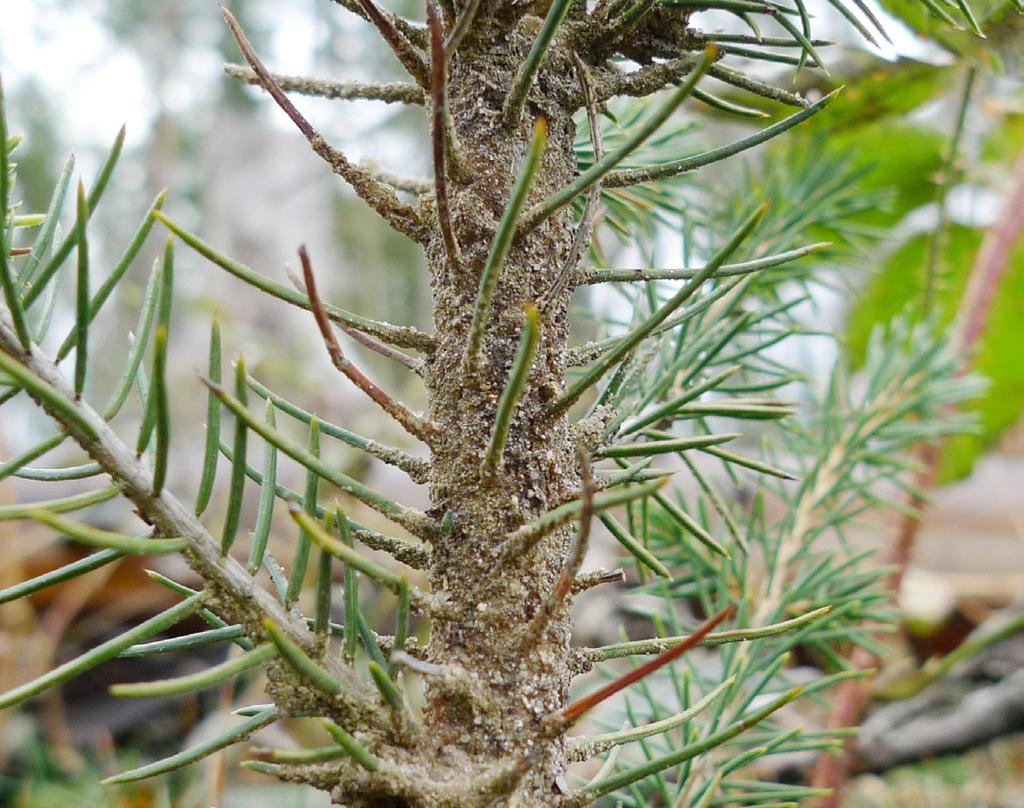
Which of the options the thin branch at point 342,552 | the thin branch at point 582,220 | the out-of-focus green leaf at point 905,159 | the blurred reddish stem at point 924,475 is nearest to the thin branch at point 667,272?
the thin branch at point 582,220

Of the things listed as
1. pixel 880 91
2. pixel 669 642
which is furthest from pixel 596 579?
pixel 880 91

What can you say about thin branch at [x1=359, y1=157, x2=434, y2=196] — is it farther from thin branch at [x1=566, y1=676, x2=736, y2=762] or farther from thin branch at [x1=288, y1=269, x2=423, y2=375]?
thin branch at [x1=566, y1=676, x2=736, y2=762]

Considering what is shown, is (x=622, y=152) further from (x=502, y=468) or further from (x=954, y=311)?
(x=954, y=311)

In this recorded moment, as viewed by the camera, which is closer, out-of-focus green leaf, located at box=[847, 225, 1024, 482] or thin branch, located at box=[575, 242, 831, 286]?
thin branch, located at box=[575, 242, 831, 286]

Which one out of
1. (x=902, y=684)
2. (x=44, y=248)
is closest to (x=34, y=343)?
(x=44, y=248)

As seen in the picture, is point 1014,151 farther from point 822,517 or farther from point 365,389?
point 365,389

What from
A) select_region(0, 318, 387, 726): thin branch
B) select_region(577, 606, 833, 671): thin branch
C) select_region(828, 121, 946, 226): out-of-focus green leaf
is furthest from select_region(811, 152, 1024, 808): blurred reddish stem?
select_region(0, 318, 387, 726): thin branch

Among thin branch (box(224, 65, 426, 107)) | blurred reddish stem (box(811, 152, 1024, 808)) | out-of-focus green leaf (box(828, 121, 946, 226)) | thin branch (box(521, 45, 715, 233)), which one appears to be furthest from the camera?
out-of-focus green leaf (box(828, 121, 946, 226))

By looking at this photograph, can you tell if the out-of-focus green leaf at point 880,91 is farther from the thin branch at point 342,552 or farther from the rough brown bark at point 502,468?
the thin branch at point 342,552
